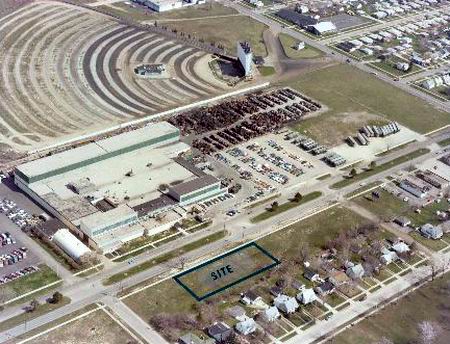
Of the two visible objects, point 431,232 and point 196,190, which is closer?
point 431,232

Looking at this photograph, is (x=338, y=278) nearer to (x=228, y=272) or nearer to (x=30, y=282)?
(x=228, y=272)

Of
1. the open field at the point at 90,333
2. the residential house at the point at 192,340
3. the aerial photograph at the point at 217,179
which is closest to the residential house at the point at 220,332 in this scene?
the aerial photograph at the point at 217,179

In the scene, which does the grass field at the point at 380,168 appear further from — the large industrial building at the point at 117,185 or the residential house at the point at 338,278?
the residential house at the point at 338,278

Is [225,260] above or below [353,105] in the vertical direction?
below

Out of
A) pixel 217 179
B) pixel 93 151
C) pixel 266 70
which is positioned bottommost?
pixel 217 179

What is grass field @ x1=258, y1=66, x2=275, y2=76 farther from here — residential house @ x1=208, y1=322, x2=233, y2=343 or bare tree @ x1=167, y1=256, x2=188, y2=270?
residential house @ x1=208, y1=322, x2=233, y2=343

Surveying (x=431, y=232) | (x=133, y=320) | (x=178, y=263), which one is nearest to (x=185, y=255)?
(x=178, y=263)

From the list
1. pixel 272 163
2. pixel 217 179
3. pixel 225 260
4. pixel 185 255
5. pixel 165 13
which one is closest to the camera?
pixel 225 260
